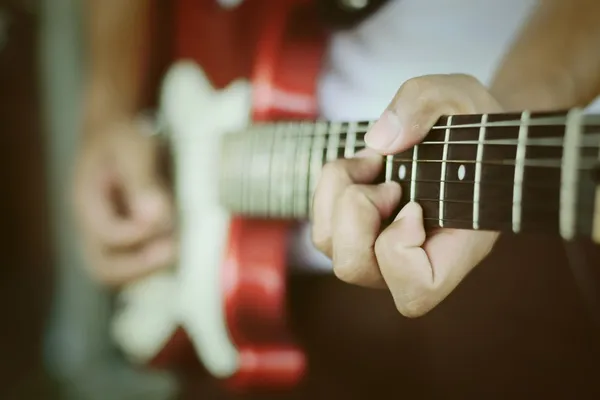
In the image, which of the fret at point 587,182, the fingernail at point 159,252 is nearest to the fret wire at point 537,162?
the fret at point 587,182

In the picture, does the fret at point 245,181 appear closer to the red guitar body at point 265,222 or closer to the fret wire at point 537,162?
the red guitar body at point 265,222

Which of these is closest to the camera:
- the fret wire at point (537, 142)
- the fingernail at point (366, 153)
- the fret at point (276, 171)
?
the fret wire at point (537, 142)

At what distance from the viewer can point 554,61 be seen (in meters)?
0.33

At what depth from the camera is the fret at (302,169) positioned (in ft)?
1.43

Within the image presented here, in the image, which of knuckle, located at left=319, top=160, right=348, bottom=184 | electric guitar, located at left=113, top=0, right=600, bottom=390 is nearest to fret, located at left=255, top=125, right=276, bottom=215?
electric guitar, located at left=113, top=0, right=600, bottom=390

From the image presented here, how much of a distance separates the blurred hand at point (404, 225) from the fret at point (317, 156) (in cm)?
5

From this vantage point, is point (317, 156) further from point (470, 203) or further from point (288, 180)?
point (470, 203)

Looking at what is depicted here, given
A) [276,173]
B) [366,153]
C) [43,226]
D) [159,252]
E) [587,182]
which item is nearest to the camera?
[587,182]

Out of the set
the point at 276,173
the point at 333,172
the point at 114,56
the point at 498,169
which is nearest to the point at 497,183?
the point at 498,169

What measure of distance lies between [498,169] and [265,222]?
0.86 feet

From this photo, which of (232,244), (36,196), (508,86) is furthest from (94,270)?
(508,86)

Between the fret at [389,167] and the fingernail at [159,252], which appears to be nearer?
the fret at [389,167]

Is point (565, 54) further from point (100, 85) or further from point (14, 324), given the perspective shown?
point (14, 324)

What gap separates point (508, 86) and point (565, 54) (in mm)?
34
